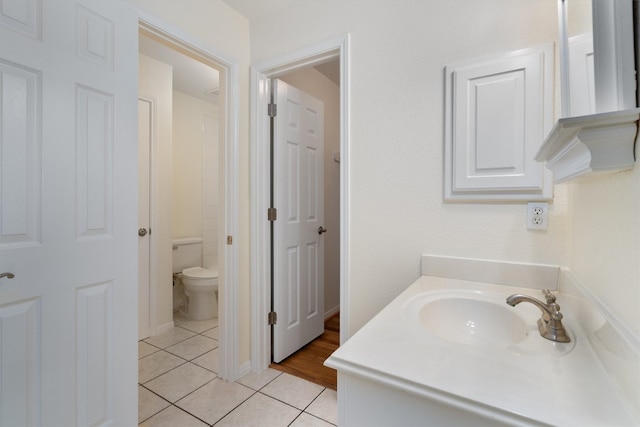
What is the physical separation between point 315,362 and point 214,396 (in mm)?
722

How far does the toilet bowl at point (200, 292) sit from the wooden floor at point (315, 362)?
3.55ft

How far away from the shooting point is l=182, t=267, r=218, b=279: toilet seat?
9.57 feet

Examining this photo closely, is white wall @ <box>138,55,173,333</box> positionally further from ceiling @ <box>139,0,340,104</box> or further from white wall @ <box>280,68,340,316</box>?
white wall @ <box>280,68,340,316</box>

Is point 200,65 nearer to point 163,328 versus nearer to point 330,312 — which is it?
point 163,328

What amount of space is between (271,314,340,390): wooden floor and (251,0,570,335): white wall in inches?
19.9

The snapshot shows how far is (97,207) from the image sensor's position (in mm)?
1229

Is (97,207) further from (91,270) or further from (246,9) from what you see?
(246,9)

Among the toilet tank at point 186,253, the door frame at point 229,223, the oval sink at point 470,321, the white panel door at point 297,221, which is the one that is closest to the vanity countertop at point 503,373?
the oval sink at point 470,321

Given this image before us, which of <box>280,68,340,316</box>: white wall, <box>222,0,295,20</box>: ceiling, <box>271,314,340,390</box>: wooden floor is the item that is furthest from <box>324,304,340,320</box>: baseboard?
<box>222,0,295,20</box>: ceiling

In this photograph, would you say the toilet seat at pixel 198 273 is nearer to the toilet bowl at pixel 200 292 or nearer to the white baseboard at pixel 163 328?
the toilet bowl at pixel 200 292

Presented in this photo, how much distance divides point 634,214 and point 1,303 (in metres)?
1.69

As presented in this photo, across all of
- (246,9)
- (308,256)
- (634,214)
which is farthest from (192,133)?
(634,214)

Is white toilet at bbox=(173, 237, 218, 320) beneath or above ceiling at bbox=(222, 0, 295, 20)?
beneath

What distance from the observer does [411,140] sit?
5.01 ft
